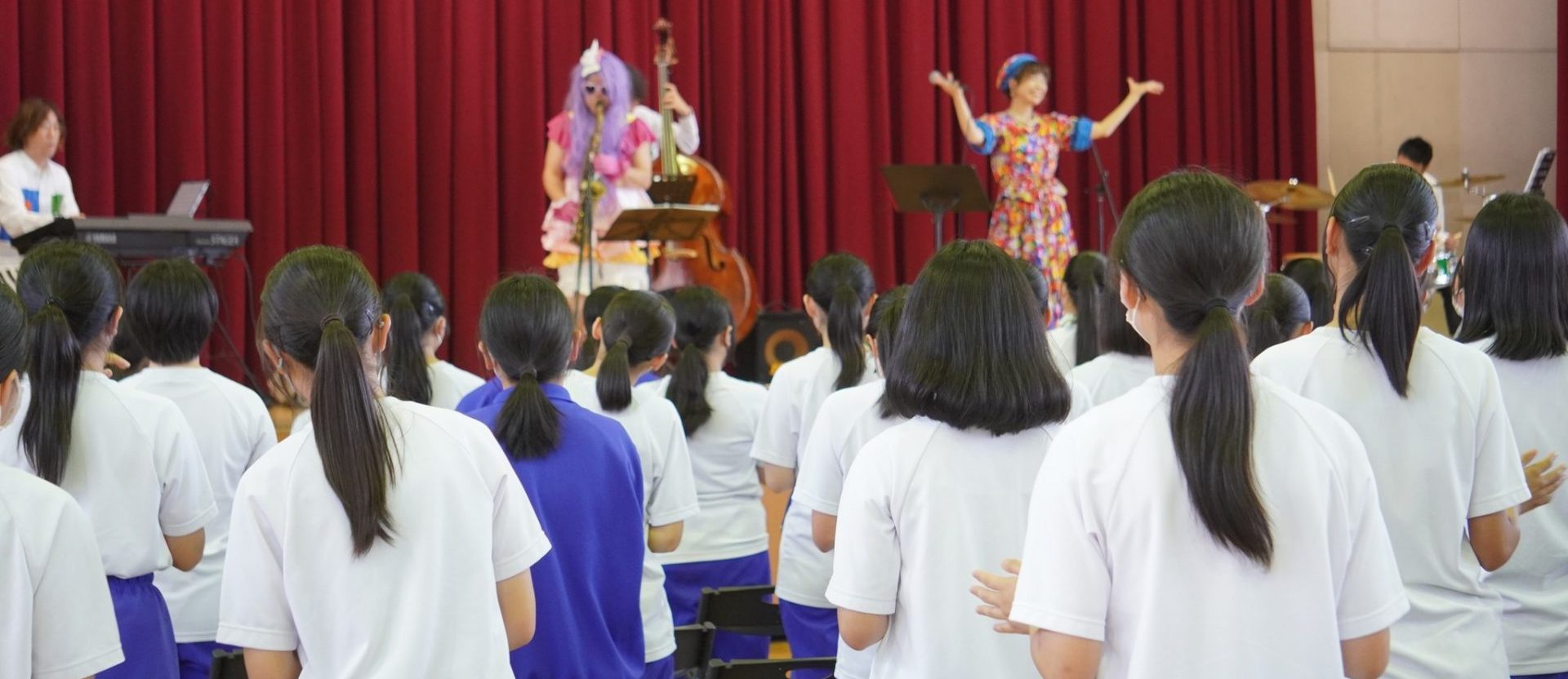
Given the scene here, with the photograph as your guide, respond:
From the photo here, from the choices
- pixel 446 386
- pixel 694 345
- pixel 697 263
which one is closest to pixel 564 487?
pixel 446 386

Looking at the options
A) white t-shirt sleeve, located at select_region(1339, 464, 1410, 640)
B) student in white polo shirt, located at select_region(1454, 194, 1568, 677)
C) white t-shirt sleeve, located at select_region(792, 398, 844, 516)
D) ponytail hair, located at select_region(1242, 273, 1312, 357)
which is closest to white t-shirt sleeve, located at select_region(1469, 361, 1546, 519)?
student in white polo shirt, located at select_region(1454, 194, 1568, 677)

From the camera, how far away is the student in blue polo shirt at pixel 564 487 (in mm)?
2352

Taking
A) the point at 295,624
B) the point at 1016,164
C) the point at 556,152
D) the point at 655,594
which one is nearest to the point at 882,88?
the point at 1016,164

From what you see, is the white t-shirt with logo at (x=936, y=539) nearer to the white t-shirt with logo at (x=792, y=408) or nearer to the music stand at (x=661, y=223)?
the white t-shirt with logo at (x=792, y=408)

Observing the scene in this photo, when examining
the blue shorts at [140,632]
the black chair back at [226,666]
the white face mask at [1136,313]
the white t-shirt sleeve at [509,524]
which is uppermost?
the white face mask at [1136,313]

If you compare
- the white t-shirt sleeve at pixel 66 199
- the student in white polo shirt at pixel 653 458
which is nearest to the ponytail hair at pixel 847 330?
the student in white polo shirt at pixel 653 458

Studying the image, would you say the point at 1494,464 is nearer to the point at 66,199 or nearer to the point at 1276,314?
the point at 1276,314

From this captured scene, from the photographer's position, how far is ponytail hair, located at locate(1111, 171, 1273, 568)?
141cm

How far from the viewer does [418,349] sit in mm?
3408

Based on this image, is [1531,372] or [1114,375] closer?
[1531,372]

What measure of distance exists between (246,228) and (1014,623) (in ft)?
17.1

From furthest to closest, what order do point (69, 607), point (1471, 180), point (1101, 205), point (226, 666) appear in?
point (1101, 205) → point (1471, 180) → point (226, 666) → point (69, 607)

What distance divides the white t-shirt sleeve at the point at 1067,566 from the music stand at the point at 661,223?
15.7 ft

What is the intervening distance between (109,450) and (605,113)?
478 centimetres
